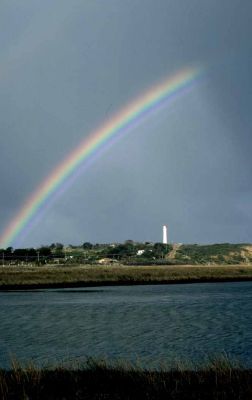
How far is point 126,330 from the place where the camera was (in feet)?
120

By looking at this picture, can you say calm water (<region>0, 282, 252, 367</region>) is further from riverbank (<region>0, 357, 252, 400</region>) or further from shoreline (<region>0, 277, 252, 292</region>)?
shoreline (<region>0, 277, 252, 292</region>)

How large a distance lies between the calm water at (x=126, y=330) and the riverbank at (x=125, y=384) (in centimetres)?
582

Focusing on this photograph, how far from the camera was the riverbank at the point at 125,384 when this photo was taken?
50.5ft

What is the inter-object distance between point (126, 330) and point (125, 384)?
19940 millimetres

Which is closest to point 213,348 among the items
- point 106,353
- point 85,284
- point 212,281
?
point 106,353

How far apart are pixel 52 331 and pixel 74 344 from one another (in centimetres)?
708

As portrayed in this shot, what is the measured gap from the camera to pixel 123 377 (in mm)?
17391

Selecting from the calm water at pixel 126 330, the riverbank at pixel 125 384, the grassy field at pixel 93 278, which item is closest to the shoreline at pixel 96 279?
the grassy field at pixel 93 278

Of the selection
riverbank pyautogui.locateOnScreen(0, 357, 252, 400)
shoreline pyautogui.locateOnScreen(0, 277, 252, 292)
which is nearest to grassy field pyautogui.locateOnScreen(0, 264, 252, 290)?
shoreline pyautogui.locateOnScreen(0, 277, 252, 292)

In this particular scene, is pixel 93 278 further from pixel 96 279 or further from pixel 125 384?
pixel 125 384

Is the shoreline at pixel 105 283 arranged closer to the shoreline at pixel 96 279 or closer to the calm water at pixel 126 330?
the shoreline at pixel 96 279

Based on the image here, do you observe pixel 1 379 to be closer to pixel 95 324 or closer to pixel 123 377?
pixel 123 377

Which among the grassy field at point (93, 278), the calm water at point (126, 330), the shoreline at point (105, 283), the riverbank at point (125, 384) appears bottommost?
the calm water at point (126, 330)

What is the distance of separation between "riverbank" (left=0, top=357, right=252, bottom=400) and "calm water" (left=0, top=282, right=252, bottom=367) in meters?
5.82
